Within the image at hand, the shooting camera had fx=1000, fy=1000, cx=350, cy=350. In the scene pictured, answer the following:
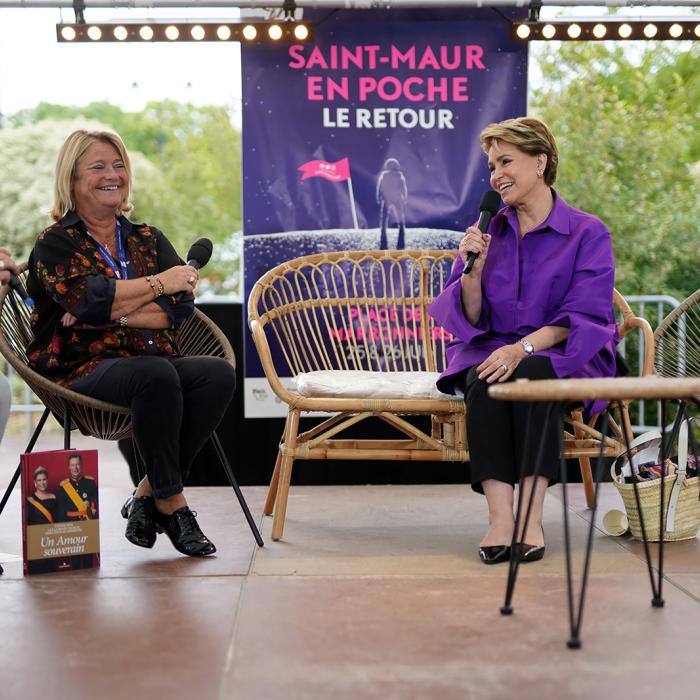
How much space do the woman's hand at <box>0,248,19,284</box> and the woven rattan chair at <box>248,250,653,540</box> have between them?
2.47 ft

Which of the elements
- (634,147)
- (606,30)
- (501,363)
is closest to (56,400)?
(501,363)

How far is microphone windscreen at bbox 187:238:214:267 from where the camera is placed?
10.0 ft

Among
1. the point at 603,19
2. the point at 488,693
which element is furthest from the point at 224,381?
the point at 603,19

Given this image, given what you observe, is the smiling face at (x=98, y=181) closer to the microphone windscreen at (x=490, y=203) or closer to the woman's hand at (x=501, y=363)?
the microphone windscreen at (x=490, y=203)

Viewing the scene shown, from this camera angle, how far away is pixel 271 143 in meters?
4.23

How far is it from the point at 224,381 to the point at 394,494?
1.30 metres

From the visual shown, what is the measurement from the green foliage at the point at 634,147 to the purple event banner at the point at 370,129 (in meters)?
3.93

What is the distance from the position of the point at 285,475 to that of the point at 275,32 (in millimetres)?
1913

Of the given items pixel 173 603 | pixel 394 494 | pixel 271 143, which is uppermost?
pixel 271 143

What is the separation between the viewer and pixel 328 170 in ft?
13.9

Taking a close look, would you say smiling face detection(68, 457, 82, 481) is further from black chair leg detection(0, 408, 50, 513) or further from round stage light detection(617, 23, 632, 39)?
round stage light detection(617, 23, 632, 39)

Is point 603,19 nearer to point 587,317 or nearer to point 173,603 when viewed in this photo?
point 587,317

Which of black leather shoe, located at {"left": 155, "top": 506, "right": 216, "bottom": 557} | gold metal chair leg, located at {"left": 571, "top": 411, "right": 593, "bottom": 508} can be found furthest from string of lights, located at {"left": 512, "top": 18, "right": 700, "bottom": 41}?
black leather shoe, located at {"left": 155, "top": 506, "right": 216, "bottom": 557}

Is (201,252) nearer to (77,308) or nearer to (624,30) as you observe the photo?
(77,308)
